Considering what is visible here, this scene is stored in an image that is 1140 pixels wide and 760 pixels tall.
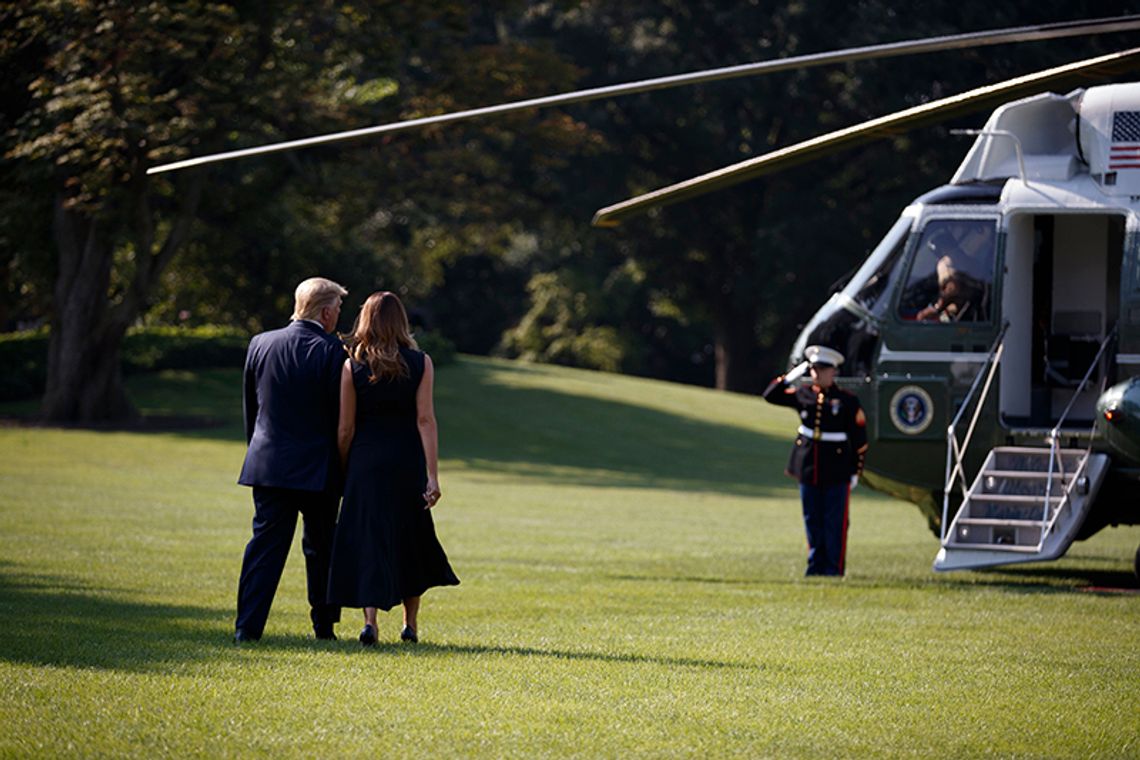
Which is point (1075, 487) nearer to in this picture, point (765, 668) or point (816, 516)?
Result: point (816, 516)

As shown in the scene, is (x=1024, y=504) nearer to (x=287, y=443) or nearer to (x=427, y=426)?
(x=427, y=426)

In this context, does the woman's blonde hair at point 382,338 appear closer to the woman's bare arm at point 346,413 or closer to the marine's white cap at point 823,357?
the woman's bare arm at point 346,413

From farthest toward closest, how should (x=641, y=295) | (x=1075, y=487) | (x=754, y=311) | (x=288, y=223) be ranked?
(x=641, y=295) → (x=754, y=311) → (x=288, y=223) → (x=1075, y=487)

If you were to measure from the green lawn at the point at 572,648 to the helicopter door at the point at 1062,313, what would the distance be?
1.58m

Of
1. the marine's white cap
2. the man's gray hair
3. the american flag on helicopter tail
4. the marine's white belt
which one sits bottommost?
the marine's white belt

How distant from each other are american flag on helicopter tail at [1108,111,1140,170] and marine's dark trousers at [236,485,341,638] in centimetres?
727

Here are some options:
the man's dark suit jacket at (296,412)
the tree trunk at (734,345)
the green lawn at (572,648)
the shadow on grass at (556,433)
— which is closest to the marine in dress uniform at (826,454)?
the green lawn at (572,648)

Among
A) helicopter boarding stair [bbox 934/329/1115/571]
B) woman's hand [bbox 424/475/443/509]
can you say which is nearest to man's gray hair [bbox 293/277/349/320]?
woman's hand [bbox 424/475/443/509]

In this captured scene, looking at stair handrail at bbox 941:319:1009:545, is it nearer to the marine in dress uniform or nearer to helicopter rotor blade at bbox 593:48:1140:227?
the marine in dress uniform

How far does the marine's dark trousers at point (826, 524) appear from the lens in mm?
12859

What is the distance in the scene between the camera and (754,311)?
157 feet

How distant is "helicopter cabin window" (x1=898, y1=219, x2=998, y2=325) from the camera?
43.6 ft

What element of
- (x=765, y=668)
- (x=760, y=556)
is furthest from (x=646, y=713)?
(x=760, y=556)

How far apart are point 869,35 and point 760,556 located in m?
24.0
